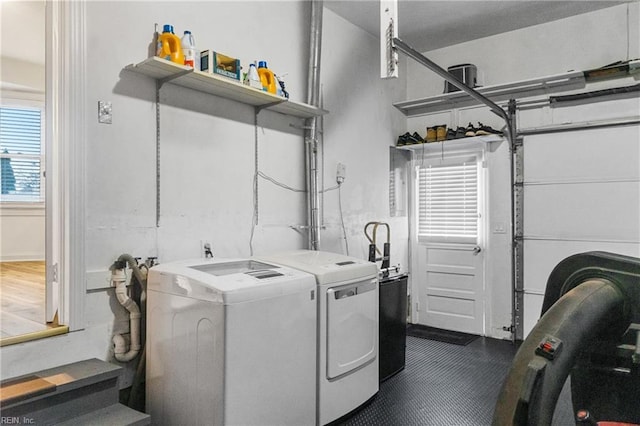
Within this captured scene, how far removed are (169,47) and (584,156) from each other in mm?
4089

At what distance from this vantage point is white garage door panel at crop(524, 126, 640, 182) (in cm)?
413

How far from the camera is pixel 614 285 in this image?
2.69ft

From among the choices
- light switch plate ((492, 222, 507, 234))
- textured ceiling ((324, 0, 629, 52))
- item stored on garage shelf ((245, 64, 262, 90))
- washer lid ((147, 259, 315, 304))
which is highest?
textured ceiling ((324, 0, 629, 52))

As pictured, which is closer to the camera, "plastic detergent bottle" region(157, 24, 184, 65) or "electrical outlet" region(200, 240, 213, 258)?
"plastic detergent bottle" region(157, 24, 184, 65)

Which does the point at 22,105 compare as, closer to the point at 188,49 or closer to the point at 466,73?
the point at 188,49

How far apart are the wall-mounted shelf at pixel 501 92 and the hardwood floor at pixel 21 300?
438 cm

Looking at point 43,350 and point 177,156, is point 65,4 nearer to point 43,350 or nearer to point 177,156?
point 177,156

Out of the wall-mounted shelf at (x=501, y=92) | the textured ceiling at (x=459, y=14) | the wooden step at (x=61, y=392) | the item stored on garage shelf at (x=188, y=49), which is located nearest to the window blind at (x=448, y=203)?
the wall-mounted shelf at (x=501, y=92)

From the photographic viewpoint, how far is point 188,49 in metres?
2.78

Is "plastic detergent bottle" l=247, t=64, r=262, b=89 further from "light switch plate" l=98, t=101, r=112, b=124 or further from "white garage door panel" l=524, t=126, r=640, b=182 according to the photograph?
"white garage door panel" l=524, t=126, r=640, b=182

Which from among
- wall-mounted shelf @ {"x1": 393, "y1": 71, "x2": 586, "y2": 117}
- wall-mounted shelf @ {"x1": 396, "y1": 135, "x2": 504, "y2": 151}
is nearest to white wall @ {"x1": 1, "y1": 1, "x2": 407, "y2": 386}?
wall-mounted shelf @ {"x1": 396, "y1": 135, "x2": 504, "y2": 151}

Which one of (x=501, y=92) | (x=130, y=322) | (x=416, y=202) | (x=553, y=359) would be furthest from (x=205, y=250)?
(x=501, y=92)

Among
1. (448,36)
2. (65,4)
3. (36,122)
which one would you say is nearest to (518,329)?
(448,36)

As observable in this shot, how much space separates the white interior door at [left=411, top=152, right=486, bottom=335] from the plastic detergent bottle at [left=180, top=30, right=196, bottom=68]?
352cm
